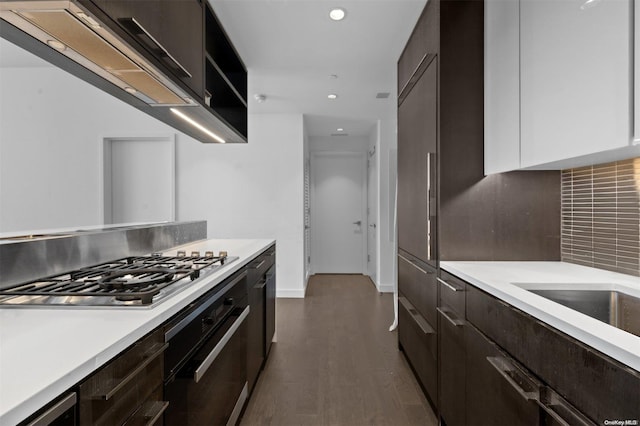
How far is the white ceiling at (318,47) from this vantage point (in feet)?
7.09

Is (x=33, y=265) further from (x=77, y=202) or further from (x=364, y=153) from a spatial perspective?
(x=364, y=153)

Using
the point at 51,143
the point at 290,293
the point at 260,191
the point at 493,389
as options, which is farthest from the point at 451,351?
the point at 51,143

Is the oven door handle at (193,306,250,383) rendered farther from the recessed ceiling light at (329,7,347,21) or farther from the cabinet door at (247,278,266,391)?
the recessed ceiling light at (329,7,347,21)

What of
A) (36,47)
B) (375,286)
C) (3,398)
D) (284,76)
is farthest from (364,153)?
(3,398)

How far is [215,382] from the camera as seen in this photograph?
1.37 metres

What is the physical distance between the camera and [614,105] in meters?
1.03

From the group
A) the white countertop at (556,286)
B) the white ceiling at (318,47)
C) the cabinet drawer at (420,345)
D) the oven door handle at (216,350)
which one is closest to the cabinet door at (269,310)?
the oven door handle at (216,350)

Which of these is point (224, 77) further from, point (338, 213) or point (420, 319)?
point (338, 213)

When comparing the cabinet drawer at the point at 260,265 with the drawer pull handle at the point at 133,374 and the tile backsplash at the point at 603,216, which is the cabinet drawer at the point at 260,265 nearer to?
the drawer pull handle at the point at 133,374

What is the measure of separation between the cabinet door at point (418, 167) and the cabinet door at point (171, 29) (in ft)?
4.27

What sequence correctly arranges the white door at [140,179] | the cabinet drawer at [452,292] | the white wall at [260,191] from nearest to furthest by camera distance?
the cabinet drawer at [452,292] < the white door at [140,179] < the white wall at [260,191]

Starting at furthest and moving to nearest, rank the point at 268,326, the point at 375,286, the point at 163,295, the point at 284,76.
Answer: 1. the point at 375,286
2. the point at 284,76
3. the point at 268,326
4. the point at 163,295

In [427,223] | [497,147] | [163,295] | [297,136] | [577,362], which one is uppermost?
[297,136]

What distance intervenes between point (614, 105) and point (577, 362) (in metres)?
0.77
